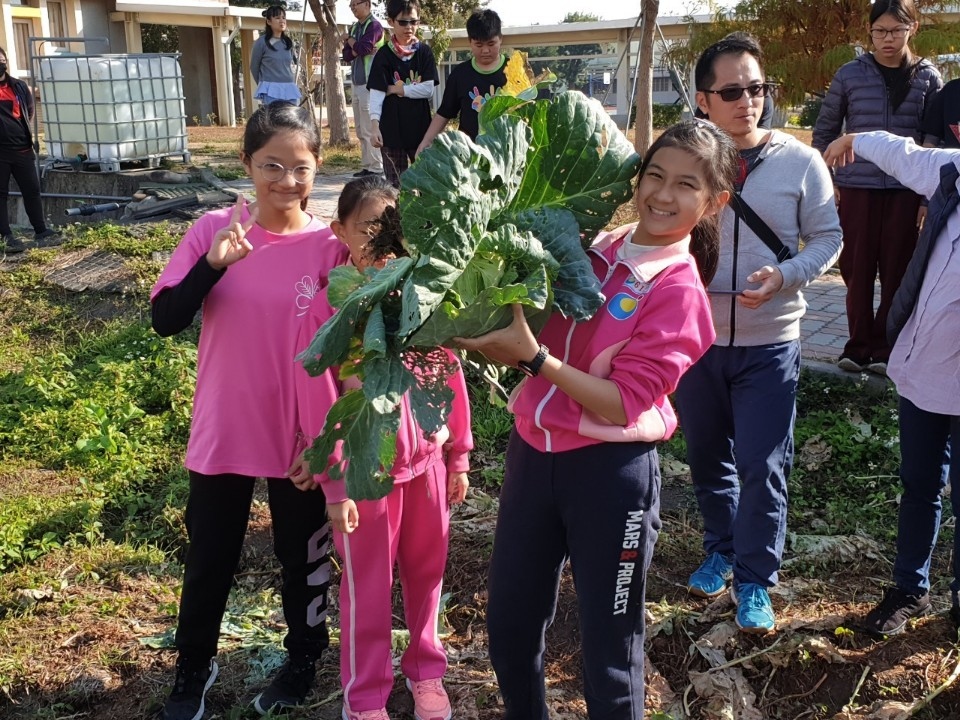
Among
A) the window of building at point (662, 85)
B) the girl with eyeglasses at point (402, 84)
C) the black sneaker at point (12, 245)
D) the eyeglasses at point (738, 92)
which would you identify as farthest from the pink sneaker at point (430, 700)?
the window of building at point (662, 85)

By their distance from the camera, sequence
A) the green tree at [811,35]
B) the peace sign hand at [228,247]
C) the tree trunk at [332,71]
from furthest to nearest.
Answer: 1. the tree trunk at [332,71]
2. the green tree at [811,35]
3. the peace sign hand at [228,247]

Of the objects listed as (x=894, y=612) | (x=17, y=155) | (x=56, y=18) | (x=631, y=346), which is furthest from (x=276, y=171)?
(x=56, y=18)

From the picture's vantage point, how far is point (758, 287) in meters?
2.95

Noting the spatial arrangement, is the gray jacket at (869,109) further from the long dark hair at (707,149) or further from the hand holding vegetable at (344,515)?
the hand holding vegetable at (344,515)

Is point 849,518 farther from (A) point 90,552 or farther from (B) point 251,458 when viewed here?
(A) point 90,552

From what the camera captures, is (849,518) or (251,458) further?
(849,518)

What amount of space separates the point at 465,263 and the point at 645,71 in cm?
751

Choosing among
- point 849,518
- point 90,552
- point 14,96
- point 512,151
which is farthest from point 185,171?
point 512,151

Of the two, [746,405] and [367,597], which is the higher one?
[746,405]

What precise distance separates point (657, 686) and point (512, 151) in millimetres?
1866

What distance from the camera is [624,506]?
212 centimetres

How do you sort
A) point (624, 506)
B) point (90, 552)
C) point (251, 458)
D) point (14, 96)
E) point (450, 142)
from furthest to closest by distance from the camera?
1. point (14, 96)
2. point (90, 552)
3. point (251, 458)
4. point (624, 506)
5. point (450, 142)

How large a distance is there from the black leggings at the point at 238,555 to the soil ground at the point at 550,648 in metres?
0.25

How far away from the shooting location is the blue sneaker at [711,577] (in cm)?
329
